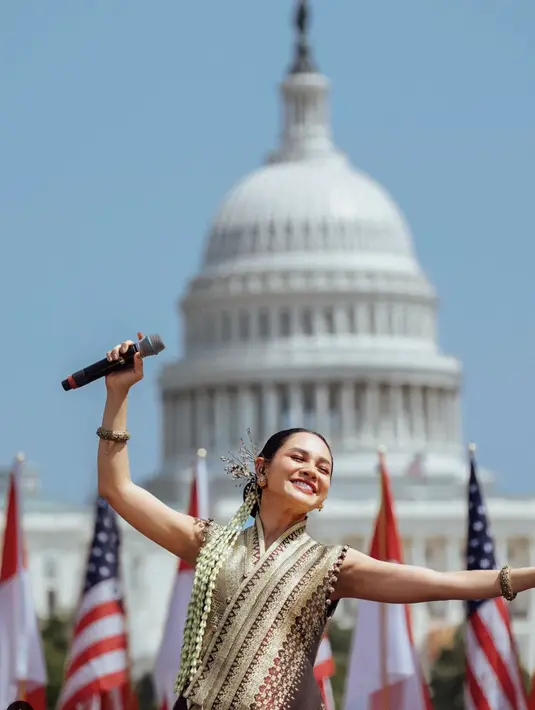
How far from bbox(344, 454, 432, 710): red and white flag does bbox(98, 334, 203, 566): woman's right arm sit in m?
29.6

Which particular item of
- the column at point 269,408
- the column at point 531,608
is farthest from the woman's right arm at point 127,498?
the column at point 269,408

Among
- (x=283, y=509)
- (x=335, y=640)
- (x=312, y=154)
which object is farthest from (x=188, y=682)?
(x=312, y=154)

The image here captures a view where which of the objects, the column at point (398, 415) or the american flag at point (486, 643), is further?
the column at point (398, 415)

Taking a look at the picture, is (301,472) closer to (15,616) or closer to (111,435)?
(111,435)

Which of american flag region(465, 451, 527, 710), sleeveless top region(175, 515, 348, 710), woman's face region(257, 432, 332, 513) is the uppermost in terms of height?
american flag region(465, 451, 527, 710)

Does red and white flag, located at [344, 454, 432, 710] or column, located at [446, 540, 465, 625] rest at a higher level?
column, located at [446, 540, 465, 625]

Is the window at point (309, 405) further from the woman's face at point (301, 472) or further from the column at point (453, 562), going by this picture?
the woman's face at point (301, 472)

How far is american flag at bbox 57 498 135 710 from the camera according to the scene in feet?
148

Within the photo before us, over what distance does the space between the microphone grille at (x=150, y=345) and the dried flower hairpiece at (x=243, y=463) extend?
2.95ft

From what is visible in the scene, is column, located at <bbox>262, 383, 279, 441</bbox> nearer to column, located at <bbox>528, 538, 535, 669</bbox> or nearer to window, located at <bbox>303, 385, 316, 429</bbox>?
window, located at <bbox>303, 385, 316, 429</bbox>

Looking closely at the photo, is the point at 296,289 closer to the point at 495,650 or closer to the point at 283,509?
the point at 495,650

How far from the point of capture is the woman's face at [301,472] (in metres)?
14.1

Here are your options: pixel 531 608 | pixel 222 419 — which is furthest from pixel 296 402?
pixel 531 608

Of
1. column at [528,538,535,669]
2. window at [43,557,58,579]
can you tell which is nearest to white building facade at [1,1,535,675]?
column at [528,538,535,669]
